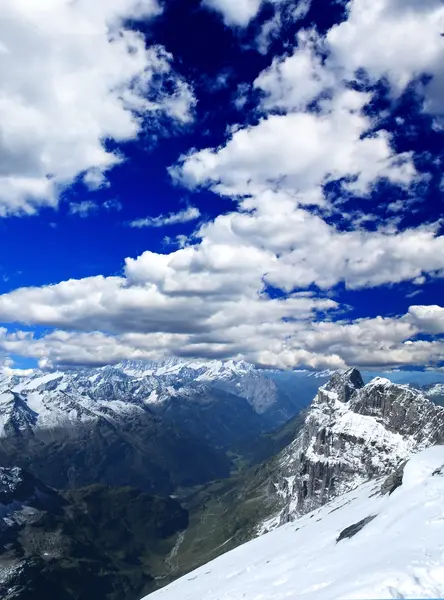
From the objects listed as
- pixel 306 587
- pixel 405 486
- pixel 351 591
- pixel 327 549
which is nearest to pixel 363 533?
pixel 327 549

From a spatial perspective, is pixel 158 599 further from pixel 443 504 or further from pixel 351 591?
pixel 351 591

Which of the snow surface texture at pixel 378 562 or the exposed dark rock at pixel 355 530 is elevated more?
the snow surface texture at pixel 378 562

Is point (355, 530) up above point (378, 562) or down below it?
below

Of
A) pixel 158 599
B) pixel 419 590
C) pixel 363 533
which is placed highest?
pixel 419 590

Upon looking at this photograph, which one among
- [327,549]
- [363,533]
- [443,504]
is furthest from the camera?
[327,549]

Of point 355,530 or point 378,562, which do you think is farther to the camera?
point 355,530

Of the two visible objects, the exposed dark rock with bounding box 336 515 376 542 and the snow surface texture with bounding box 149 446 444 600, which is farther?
the exposed dark rock with bounding box 336 515 376 542

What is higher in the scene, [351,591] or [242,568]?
[351,591]

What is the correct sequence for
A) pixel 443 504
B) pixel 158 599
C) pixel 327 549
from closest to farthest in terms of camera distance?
1. pixel 443 504
2. pixel 327 549
3. pixel 158 599

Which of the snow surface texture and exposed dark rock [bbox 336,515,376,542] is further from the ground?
the snow surface texture

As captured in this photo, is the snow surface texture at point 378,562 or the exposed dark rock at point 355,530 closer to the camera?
the snow surface texture at point 378,562

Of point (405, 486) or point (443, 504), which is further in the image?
point (405, 486)
